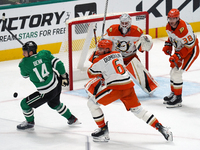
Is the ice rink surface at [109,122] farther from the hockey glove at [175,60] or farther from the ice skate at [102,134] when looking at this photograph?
the hockey glove at [175,60]

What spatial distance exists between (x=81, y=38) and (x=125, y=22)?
127cm

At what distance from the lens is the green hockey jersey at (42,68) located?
459 centimetres

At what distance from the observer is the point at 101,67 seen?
4289mm

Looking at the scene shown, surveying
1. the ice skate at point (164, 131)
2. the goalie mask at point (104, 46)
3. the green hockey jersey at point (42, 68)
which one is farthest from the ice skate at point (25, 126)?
the ice skate at point (164, 131)

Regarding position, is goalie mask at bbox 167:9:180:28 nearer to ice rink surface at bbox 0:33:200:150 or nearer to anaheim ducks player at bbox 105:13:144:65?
anaheim ducks player at bbox 105:13:144:65

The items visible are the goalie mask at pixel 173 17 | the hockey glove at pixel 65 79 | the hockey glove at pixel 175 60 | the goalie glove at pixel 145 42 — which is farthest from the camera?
the goalie glove at pixel 145 42

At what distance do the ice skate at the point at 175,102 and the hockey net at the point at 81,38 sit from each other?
1.46 meters

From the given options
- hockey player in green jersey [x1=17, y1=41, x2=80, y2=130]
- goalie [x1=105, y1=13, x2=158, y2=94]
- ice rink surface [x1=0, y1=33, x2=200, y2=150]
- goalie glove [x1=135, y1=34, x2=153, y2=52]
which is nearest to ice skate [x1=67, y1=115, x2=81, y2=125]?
ice rink surface [x1=0, y1=33, x2=200, y2=150]

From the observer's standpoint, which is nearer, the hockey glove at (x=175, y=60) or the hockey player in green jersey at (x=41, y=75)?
the hockey player in green jersey at (x=41, y=75)

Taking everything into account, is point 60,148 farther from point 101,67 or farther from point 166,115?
point 166,115

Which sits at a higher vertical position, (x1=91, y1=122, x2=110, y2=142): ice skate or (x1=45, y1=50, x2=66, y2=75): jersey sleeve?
(x1=45, y1=50, x2=66, y2=75): jersey sleeve

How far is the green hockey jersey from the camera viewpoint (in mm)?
4594

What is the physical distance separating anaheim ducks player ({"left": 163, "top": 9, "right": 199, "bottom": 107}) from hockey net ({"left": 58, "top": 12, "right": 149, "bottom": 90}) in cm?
128

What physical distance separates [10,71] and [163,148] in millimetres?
3979
